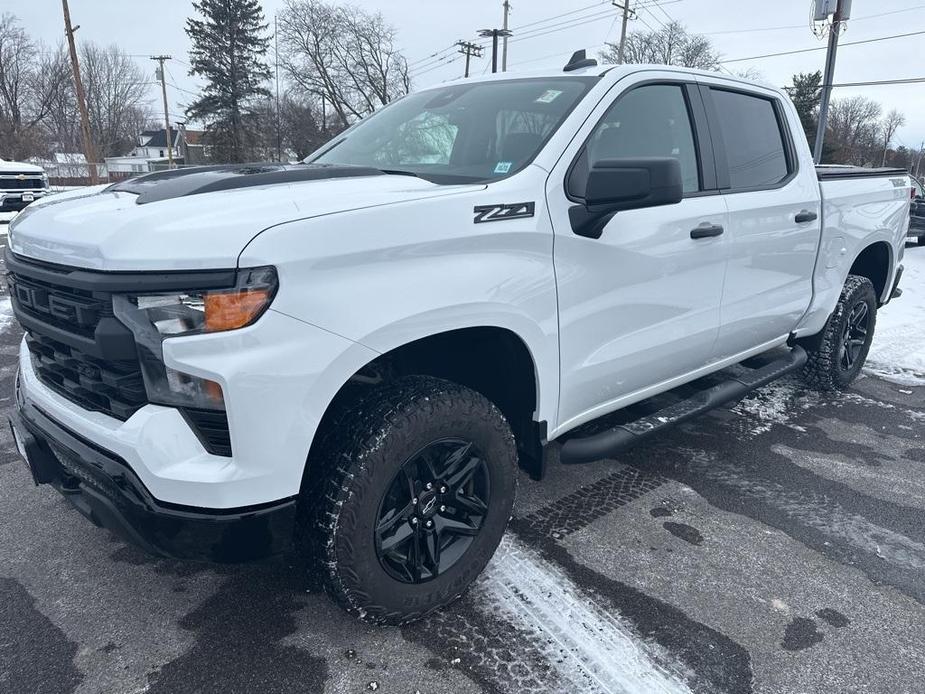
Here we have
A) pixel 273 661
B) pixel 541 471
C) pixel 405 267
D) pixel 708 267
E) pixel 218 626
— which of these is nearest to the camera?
pixel 405 267

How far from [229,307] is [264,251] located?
0.17 metres

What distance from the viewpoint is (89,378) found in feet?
6.58

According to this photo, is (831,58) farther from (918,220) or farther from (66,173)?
(66,173)

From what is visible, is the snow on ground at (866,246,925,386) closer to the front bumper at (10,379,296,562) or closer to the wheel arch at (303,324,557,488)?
the wheel arch at (303,324,557,488)

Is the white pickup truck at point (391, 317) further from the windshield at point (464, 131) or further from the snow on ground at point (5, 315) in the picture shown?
the snow on ground at point (5, 315)

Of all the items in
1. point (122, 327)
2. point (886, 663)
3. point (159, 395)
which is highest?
→ point (122, 327)

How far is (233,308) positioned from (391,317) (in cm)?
44

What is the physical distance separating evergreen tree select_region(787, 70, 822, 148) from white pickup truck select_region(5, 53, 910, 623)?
42148mm

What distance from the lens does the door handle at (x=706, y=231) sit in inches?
119

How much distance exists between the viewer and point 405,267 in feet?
6.68

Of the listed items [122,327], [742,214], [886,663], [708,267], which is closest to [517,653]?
[886,663]

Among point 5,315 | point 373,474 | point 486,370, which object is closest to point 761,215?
point 486,370

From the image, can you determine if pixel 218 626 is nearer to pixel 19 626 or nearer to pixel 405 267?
pixel 19 626

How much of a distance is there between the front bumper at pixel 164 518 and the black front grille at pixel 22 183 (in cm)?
1540
